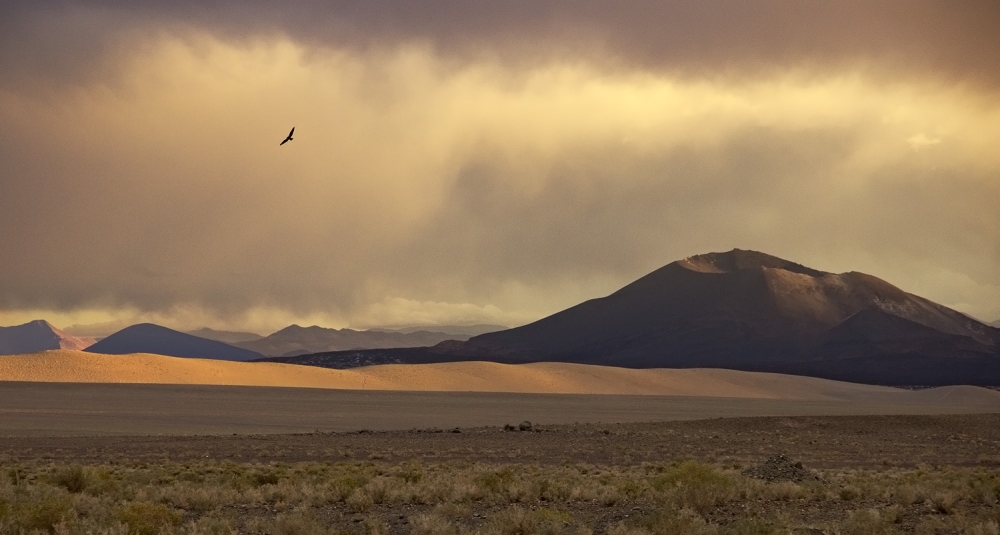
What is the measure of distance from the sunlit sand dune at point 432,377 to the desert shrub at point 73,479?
8364 cm

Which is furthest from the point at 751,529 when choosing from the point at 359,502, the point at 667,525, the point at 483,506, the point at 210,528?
the point at 210,528

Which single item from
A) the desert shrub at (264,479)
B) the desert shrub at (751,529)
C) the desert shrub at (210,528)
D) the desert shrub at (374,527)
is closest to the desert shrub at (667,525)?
the desert shrub at (751,529)

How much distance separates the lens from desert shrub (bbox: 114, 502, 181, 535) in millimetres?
15570

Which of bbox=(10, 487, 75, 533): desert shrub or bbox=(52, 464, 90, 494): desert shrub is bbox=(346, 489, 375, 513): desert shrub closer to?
bbox=(10, 487, 75, 533): desert shrub

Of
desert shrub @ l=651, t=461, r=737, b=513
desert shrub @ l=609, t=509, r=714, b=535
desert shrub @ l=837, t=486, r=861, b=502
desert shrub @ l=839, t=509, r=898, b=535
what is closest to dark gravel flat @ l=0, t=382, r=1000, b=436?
desert shrub @ l=651, t=461, r=737, b=513

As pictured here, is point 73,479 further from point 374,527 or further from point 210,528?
point 374,527

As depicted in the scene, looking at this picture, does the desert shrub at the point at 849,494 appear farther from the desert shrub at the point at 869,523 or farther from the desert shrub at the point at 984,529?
the desert shrub at the point at 984,529

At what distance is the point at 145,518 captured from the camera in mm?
16000

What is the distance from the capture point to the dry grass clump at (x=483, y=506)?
15.7 metres

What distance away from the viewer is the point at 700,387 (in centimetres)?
13838

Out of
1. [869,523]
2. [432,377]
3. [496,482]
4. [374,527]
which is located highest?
[432,377]

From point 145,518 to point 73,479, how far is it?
7503mm

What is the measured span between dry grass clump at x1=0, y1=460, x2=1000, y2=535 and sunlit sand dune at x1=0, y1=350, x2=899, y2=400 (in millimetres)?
86440

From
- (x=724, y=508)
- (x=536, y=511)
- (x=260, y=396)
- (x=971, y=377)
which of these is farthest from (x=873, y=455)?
(x=971, y=377)
